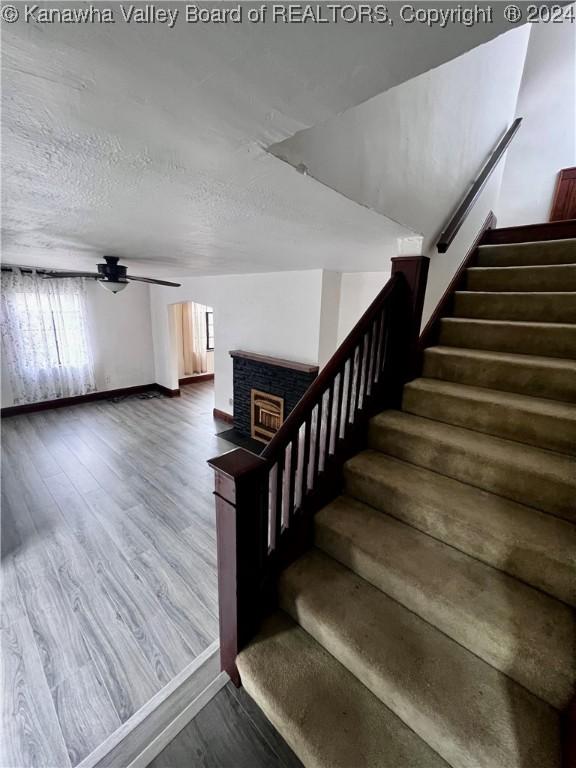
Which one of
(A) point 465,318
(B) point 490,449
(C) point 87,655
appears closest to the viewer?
(B) point 490,449

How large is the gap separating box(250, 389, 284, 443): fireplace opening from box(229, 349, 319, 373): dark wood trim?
468 mm

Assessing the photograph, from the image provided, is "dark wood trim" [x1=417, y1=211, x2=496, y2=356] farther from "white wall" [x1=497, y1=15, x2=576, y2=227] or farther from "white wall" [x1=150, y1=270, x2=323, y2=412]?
"white wall" [x1=497, y1=15, x2=576, y2=227]

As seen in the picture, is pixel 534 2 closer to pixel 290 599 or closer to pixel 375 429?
pixel 375 429

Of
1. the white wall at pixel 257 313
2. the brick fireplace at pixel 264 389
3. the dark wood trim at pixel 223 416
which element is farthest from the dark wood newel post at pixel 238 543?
the dark wood trim at pixel 223 416

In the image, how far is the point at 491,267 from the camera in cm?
262

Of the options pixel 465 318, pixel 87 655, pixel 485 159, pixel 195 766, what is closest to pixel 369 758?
pixel 195 766

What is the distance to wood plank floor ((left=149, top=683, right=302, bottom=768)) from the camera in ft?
4.21

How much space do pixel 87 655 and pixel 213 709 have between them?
2.81 feet

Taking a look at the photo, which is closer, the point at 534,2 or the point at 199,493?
the point at 534,2

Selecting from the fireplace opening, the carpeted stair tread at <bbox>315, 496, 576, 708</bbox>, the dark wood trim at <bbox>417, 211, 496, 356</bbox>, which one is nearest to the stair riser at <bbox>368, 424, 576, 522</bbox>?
the carpeted stair tread at <bbox>315, 496, 576, 708</bbox>

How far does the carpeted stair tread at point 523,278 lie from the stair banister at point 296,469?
2.84 ft

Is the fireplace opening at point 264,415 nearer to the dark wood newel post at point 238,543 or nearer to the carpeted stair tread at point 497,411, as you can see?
the carpeted stair tread at point 497,411

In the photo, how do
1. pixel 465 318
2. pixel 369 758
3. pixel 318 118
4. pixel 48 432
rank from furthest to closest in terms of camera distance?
pixel 48 432, pixel 465 318, pixel 369 758, pixel 318 118

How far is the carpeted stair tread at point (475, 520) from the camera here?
1.26 metres
